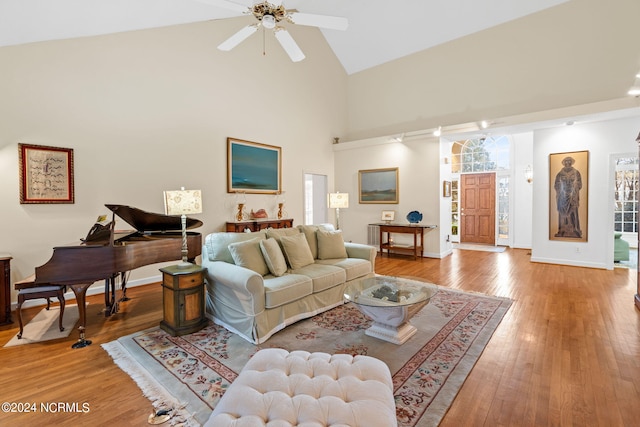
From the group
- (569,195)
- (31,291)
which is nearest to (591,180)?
(569,195)

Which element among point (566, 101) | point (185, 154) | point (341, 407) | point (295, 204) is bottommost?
point (341, 407)

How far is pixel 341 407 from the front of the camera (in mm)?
1292

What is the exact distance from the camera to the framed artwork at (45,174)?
370 centimetres

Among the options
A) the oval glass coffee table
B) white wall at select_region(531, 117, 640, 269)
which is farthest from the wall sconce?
the oval glass coffee table

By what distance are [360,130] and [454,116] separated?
8.19ft

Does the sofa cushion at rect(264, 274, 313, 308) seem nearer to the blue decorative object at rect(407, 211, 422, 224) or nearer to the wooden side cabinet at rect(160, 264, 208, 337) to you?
the wooden side cabinet at rect(160, 264, 208, 337)

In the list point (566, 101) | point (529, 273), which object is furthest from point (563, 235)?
point (566, 101)

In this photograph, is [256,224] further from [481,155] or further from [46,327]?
[481,155]

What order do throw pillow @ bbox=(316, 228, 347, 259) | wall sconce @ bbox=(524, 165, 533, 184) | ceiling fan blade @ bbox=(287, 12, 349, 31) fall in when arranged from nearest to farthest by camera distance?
ceiling fan blade @ bbox=(287, 12, 349, 31) → throw pillow @ bbox=(316, 228, 347, 259) → wall sconce @ bbox=(524, 165, 533, 184)

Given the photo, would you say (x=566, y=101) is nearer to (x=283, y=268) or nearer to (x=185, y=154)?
(x=283, y=268)

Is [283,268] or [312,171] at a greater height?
[312,171]

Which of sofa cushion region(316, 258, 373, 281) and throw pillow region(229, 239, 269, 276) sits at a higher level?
throw pillow region(229, 239, 269, 276)

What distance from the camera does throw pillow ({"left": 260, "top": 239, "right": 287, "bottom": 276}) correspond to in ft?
10.9

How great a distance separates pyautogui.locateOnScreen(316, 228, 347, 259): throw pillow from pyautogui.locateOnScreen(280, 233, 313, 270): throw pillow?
352mm
